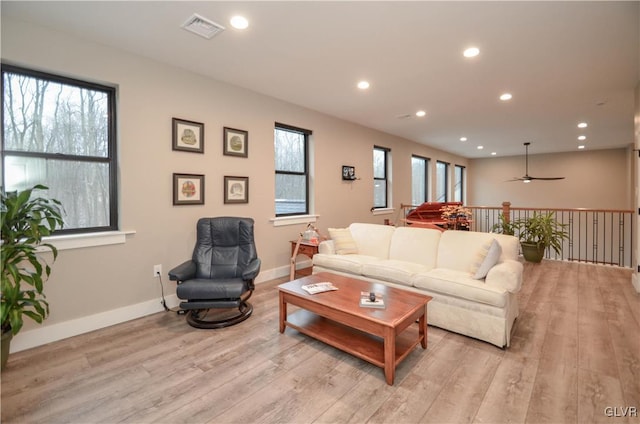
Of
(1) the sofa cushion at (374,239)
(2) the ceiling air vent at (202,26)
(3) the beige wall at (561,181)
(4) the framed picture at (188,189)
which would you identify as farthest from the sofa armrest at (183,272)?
(3) the beige wall at (561,181)

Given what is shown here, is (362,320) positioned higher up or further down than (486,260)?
further down

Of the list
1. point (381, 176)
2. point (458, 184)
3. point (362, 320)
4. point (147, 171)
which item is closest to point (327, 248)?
point (362, 320)

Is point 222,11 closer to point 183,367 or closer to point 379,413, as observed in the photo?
point 183,367

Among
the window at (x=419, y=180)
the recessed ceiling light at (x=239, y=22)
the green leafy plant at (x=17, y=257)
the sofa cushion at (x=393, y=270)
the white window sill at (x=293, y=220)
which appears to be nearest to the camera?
the green leafy plant at (x=17, y=257)

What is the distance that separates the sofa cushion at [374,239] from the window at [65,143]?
9.19 feet

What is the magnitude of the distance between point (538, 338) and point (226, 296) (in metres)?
2.78

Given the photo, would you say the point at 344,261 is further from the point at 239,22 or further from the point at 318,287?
the point at 239,22

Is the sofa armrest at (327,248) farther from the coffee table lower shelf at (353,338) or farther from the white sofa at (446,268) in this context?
the coffee table lower shelf at (353,338)

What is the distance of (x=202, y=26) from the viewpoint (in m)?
2.56

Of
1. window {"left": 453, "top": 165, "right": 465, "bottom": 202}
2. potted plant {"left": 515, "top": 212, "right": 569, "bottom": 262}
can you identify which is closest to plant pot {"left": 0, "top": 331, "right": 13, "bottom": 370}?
potted plant {"left": 515, "top": 212, "right": 569, "bottom": 262}

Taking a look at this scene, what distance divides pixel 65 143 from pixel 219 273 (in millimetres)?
1856

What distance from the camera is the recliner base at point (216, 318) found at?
2873 millimetres

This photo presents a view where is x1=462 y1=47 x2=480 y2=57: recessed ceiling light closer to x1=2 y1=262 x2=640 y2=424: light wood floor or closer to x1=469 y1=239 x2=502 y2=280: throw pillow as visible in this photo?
x1=469 y1=239 x2=502 y2=280: throw pillow

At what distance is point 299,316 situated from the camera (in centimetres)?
291
